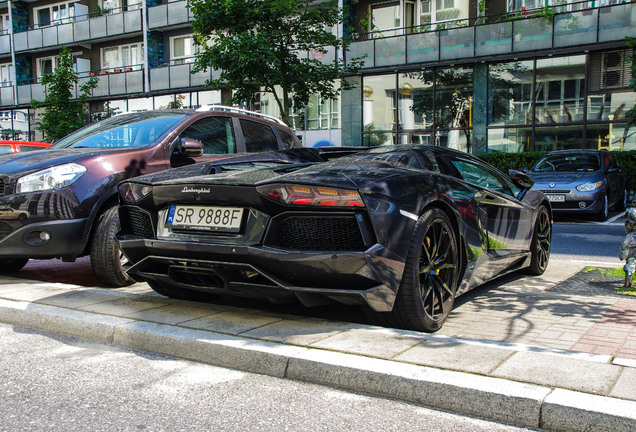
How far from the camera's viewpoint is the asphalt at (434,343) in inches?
107

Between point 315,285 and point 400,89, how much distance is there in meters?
22.5

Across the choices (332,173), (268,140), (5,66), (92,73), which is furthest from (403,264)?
(5,66)

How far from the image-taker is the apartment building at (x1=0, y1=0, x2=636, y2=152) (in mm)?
21453

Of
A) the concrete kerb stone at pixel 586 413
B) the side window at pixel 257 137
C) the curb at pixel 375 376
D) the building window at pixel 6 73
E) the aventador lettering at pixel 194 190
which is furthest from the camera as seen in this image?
the building window at pixel 6 73

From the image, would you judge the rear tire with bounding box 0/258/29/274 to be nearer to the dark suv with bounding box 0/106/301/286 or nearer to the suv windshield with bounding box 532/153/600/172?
the dark suv with bounding box 0/106/301/286

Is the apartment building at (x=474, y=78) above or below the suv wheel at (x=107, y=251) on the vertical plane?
above

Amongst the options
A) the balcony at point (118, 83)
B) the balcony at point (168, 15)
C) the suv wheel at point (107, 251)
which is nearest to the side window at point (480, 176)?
the suv wheel at point (107, 251)

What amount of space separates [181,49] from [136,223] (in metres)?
29.9

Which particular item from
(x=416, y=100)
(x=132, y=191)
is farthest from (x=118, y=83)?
(x=132, y=191)

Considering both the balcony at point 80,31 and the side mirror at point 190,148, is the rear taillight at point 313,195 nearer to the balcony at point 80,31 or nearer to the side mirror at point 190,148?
the side mirror at point 190,148

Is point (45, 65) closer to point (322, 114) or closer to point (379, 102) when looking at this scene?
point (322, 114)

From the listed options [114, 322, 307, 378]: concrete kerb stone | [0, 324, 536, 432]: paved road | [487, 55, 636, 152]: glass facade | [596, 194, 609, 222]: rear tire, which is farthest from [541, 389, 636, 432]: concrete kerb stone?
[487, 55, 636, 152]: glass facade

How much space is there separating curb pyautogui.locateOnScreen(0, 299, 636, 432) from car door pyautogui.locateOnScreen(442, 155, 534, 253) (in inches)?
81.3

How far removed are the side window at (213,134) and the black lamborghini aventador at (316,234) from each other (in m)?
1.72
